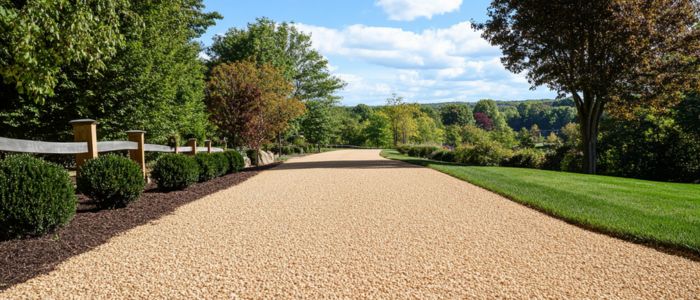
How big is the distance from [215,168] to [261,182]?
1.47 meters

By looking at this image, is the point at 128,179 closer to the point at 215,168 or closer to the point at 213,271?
the point at 213,271

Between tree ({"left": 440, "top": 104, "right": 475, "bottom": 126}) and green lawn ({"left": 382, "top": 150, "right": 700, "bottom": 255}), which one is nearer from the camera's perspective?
green lawn ({"left": 382, "top": 150, "right": 700, "bottom": 255})

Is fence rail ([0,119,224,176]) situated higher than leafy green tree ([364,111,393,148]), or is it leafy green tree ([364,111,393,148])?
leafy green tree ([364,111,393,148])

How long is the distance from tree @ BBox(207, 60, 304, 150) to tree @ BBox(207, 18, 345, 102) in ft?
30.8

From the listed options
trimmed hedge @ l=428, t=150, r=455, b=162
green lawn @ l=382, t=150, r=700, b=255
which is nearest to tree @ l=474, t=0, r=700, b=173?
green lawn @ l=382, t=150, r=700, b=255

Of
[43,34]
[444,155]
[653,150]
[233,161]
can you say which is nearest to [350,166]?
[233,161]

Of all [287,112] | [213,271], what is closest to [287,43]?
[287,112]

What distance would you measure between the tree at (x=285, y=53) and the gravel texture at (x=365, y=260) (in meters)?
27.5

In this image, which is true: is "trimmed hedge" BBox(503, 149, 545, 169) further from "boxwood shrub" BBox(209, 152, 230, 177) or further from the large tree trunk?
"boxwood shrub" BBox(209, 152, 230, 177)

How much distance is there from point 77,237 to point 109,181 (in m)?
1.68

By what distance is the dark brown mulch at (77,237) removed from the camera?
4.27 meters

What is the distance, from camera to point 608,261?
4.73 m

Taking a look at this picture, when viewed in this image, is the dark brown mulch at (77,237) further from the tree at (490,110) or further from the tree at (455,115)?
the tree at (490,110)

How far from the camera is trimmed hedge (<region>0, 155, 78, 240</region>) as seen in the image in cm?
490
